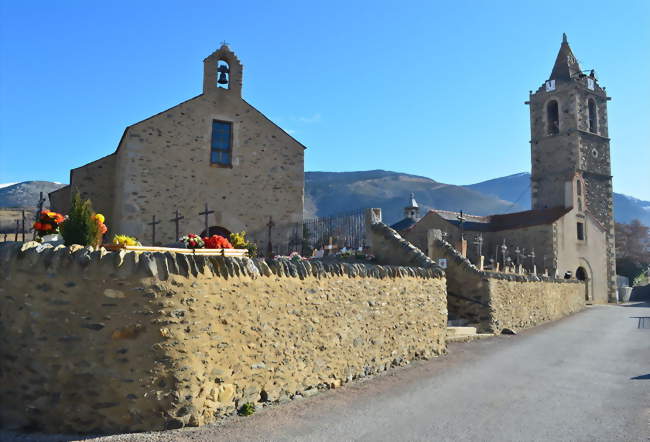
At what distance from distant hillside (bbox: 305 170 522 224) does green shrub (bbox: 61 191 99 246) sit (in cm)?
14964

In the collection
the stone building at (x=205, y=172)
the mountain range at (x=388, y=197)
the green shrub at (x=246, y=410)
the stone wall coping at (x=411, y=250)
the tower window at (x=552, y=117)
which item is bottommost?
the green shrub at (x=246, y=410)

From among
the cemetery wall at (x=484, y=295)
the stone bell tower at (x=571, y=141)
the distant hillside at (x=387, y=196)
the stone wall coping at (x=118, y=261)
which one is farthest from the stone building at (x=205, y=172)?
the distant hillside at (x=387, y=196)

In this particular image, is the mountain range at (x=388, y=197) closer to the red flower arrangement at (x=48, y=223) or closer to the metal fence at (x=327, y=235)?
the metal fence at (x=327, y=235)

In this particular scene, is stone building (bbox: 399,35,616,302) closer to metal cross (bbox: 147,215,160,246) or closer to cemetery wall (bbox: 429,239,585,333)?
cemetery wall (bbox: 429,239,585,333)

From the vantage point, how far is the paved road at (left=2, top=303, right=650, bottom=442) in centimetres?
647

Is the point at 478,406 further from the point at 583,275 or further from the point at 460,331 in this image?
the point at 583,275

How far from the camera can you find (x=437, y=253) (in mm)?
17266

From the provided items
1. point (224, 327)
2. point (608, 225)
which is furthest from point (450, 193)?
point (224, 327)

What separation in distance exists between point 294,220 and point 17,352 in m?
13.9

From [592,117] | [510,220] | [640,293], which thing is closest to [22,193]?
[510,220]

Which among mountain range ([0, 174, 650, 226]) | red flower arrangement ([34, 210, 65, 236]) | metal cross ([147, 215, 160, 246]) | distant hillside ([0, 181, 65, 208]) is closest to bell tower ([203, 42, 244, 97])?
metal cross ([147, 215, 160, 246])

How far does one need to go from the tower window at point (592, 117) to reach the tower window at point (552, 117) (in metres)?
2.75

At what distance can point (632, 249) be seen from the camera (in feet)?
200

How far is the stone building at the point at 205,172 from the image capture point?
17500mm
